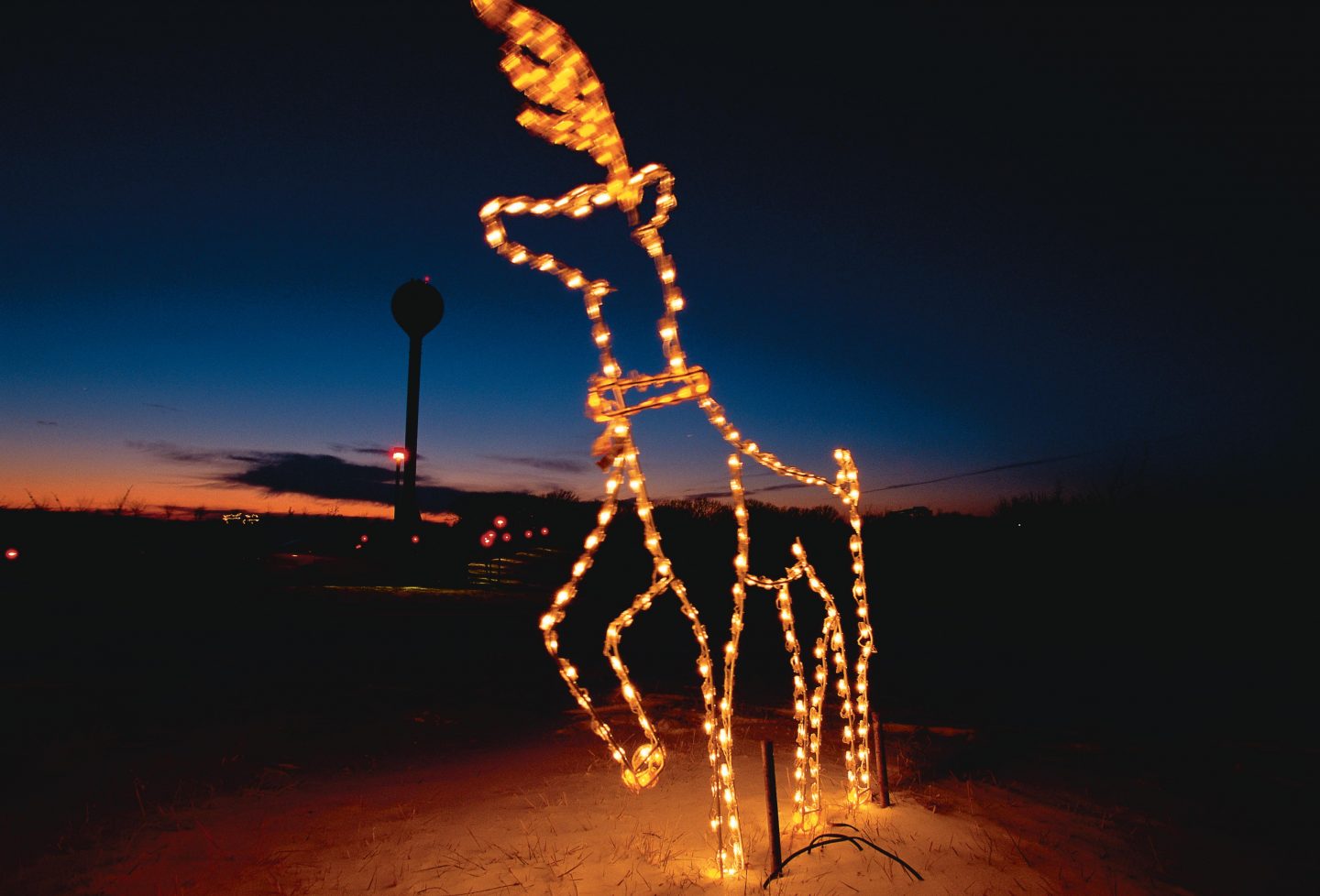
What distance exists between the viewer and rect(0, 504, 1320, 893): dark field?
16.6 ft

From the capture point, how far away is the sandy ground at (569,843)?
10.9 ft

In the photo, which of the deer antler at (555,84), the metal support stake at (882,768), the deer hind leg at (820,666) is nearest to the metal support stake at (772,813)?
the deer hind leg at (820,666)

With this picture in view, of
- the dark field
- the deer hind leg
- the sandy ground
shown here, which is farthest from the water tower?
the deer hind leg

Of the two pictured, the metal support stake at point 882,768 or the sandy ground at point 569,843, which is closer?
the sandy ground at point 569,843

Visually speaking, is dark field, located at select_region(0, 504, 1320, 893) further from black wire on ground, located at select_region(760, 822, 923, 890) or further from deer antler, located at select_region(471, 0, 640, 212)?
deer antler, located at select_region(471, 0, 640, 212)

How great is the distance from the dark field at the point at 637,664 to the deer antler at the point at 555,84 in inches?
168

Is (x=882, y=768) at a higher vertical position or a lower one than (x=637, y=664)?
higher

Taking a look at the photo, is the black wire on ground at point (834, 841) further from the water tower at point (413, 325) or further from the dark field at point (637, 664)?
the water tower at point (413, 325)

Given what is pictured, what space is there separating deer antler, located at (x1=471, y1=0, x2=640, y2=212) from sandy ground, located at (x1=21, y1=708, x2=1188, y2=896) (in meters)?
3.08

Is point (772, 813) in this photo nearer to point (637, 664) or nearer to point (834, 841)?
point (834, 841)

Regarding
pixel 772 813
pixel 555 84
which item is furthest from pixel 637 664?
pixel 555 84

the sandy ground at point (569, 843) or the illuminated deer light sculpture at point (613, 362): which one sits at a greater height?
the illuminated deer light sculpture at point (613, 362)

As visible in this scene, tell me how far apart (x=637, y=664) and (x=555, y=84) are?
884 centimetres

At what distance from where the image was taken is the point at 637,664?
10.1 metres
